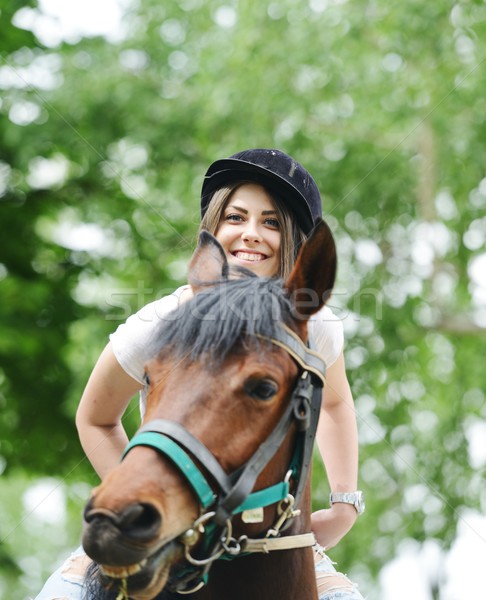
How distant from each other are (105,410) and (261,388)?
1.23m

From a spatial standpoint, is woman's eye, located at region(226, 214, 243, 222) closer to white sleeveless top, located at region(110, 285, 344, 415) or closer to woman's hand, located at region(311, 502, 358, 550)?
white sleeveless top, located at region(110, 285, 344, 415)

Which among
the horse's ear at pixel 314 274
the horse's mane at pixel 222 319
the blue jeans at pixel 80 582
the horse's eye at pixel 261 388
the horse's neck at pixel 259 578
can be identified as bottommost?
the horse's neck at pixel 259 578

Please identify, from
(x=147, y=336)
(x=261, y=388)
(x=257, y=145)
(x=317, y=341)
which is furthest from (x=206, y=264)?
(x=257, y=145)

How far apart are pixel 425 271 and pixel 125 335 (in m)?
9.31

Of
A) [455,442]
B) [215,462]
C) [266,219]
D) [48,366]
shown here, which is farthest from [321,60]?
[215,462]

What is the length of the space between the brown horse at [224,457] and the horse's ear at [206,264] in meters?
0.02

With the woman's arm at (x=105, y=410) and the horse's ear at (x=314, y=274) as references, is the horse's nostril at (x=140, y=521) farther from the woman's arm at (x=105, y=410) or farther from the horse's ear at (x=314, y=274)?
the woman's arm at (x=105, y=410)

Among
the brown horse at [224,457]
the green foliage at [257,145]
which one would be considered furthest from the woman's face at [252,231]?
the green foliage at [257,145]

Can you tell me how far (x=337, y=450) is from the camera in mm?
3992

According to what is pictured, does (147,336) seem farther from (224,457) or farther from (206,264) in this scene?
(224,457)

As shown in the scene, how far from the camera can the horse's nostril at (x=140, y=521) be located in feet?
7.68

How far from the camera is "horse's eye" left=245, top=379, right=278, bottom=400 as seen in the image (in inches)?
107

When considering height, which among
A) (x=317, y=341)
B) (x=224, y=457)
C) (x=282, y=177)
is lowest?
(x=224, y=457)

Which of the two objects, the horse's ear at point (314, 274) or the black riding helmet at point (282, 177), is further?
the black riding helmet at point (282, 177)
